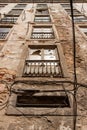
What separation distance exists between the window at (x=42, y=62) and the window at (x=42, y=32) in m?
1.57

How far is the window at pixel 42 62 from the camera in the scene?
837cm

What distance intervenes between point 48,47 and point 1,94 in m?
4.76

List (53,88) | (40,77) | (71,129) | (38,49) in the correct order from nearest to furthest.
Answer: (71,129), (53,88), (40,77), (38,49)

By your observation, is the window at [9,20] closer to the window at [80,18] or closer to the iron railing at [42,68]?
the window at [80,18]

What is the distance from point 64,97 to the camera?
6.85m

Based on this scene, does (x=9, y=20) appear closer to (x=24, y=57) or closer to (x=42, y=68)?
(x=24, y=57)

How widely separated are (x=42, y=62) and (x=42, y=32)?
182 inches

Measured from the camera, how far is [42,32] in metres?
13.7

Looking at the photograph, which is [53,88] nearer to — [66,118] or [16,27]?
[66,118]

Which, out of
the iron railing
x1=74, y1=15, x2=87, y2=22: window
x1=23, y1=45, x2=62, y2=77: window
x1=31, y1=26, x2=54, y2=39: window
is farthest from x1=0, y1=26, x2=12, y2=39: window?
x1=74, y1=15, x2=87, y2=22: window

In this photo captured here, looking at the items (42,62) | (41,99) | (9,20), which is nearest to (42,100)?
(41,99)

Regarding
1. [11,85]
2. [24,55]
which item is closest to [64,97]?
[11,85]

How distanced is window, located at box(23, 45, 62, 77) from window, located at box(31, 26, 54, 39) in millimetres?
1571

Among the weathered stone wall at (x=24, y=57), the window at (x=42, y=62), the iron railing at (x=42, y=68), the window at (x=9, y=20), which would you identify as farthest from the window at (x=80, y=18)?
the iron railing at (x=42, y=68)
